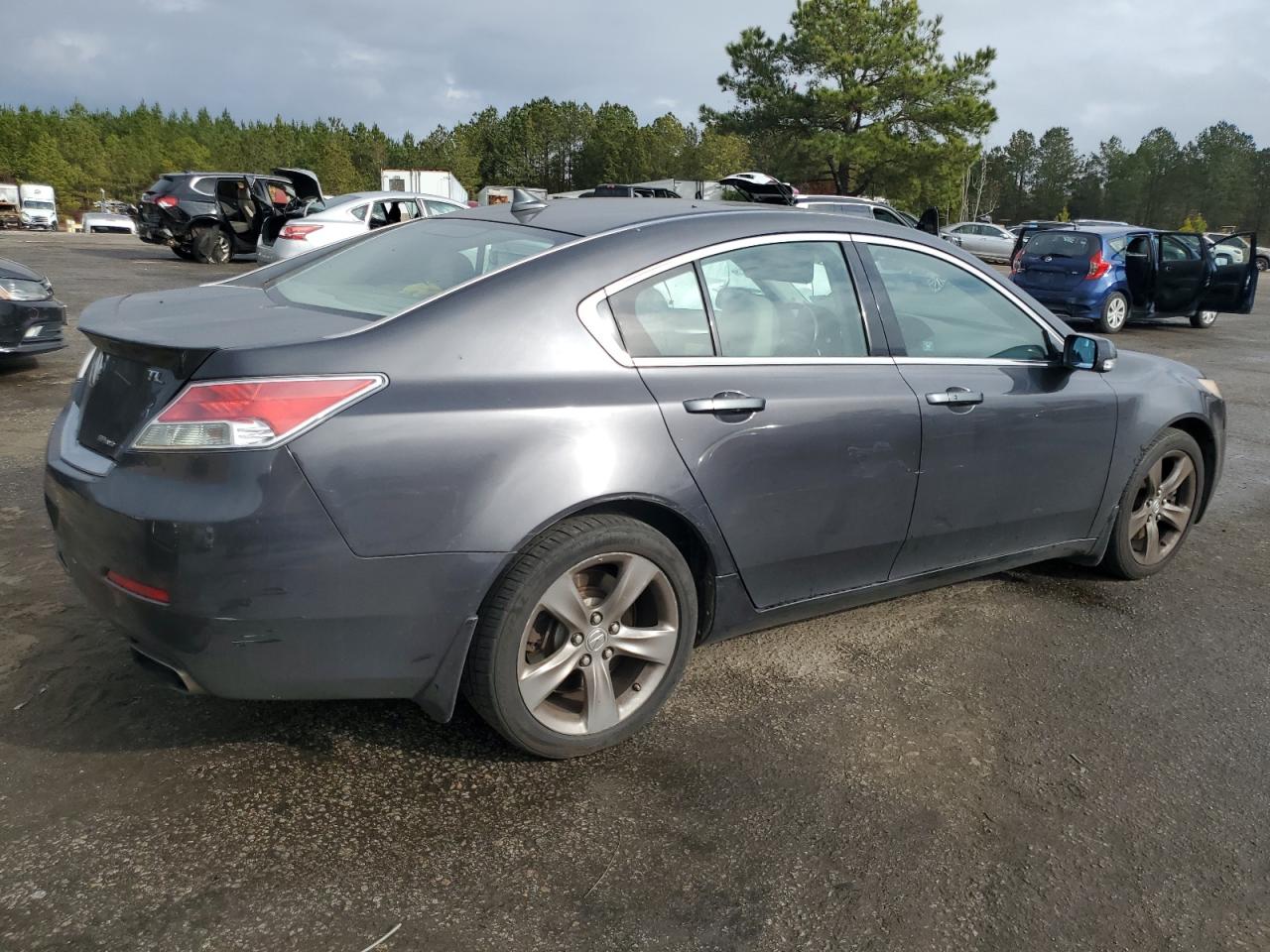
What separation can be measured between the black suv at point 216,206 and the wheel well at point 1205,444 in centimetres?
1849

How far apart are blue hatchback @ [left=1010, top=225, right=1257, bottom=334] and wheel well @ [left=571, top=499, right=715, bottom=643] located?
12918 mm

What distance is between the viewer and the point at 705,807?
2.65 m

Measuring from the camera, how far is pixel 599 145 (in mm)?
83625

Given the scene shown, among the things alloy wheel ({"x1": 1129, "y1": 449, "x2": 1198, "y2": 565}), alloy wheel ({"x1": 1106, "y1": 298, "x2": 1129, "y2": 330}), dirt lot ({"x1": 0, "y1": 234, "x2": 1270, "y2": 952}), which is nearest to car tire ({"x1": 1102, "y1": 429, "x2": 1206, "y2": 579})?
alloy wheel ({"x1": 1129, "y1": 449, "x2": 1198, "y2": 565})

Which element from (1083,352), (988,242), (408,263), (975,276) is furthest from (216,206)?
(988,242)

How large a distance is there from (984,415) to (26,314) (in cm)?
726

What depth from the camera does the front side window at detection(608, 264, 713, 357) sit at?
2846mm

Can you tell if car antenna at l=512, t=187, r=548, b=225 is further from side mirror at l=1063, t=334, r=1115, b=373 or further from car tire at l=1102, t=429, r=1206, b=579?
car tire at l=1102, t=429, r=1206, b=579

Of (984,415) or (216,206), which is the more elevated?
(984,415)

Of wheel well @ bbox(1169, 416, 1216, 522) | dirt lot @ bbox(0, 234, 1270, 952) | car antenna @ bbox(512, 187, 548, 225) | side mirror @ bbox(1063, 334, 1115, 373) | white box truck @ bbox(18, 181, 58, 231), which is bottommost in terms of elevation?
white box truck @ bbox(18, 181, 58, 231)

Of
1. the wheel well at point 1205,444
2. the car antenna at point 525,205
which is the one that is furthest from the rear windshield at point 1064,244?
the car antenna at point 525,205

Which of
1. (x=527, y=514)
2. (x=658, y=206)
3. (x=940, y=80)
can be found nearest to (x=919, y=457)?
(x=658, y=206)

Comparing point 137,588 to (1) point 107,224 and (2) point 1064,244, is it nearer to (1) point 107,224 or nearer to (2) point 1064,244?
(2) point 1064,244

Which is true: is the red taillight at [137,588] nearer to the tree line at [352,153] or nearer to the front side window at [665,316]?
the front side window at [665,316]
